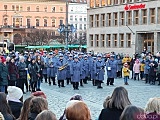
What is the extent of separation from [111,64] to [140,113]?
69.3ft

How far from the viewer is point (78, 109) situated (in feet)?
20.1

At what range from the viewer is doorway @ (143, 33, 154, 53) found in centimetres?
5578

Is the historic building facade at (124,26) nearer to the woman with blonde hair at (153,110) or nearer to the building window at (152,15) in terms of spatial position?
the building window at (152,15)

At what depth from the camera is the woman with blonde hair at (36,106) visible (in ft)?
23.5

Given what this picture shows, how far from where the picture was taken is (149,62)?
97.7 ft

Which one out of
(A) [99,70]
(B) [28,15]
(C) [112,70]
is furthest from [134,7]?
(B) [28,15]

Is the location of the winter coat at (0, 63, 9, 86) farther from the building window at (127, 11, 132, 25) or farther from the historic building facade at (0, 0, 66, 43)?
the historic building facade at (0, 0, 66, 43)

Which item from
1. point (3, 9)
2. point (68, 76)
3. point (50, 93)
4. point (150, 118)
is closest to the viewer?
point (150, 118)

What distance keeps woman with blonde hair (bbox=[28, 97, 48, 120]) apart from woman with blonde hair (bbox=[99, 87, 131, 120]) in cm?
107

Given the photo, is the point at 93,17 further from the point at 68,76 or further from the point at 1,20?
the point at 1,20

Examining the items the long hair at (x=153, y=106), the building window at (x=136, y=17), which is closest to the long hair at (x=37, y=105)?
the long hair at (x=153, y=106)

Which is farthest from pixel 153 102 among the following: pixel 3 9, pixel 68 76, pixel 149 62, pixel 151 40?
pixel 3 9

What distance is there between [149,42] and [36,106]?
165 ft

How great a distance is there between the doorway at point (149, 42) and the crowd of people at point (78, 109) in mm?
47919
